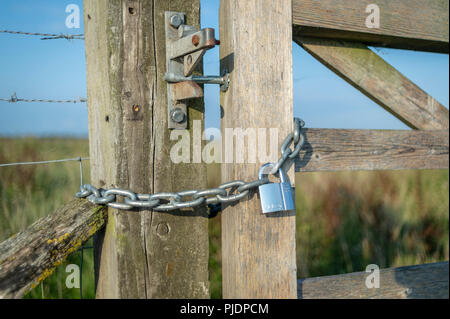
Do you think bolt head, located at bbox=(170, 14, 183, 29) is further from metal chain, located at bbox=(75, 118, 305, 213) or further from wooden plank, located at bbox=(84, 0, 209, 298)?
metal chain, located at bbox=(75, 118, 305, 213)

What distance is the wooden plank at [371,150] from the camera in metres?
1.50

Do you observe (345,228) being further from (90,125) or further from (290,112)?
(90,125)

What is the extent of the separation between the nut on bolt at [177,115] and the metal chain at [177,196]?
0.22m

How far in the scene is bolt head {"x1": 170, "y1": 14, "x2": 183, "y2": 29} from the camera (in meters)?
1.28

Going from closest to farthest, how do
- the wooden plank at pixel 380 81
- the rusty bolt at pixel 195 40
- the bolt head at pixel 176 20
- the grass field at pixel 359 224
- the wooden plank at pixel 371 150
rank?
the rusty bolt at pixel 195 40
the bolt head at pixel 176 20
the wooden plank at pixel 371 150
the wooden plank at pixel 380 81
the grass field at pixel 359 224

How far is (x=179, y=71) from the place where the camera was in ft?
4.20

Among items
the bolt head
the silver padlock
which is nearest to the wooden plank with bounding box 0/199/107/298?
the silver padlock

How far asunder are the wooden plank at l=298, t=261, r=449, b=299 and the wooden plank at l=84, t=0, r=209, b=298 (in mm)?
468

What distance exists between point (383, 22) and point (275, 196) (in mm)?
892

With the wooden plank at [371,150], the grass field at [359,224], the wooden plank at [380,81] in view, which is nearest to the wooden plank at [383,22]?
the wooden plank at [380,81]

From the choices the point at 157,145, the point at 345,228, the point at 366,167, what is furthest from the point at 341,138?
the point at 345,228

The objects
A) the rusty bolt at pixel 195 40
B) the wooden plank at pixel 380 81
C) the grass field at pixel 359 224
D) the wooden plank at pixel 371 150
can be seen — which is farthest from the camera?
the grass field at pixel 359 224

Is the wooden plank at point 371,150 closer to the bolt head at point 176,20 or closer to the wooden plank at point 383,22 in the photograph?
the wooden plank at point 383,22

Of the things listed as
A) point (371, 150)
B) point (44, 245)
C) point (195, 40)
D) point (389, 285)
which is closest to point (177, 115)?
point (195, 40)
